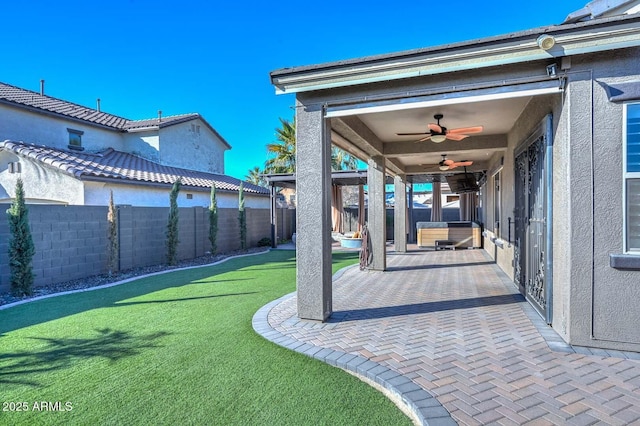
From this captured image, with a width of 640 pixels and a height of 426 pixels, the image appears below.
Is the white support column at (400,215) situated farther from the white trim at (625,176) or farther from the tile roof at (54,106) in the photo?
the tile roof at (54,106)

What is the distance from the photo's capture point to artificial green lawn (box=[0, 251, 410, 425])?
9.36 ft

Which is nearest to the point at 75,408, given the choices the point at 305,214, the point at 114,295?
the point at 305,214

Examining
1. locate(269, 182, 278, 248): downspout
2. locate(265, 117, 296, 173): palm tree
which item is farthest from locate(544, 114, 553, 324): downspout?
locate(265, 117, 296, 173): palm tree

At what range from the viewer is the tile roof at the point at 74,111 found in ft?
46.7

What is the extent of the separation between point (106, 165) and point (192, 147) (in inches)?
277

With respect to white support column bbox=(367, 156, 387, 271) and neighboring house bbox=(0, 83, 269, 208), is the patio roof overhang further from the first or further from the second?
white support column bbox=(367, 156, 387, 271)

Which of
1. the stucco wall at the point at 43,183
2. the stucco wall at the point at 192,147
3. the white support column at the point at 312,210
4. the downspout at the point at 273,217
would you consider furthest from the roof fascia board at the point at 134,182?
the white support column at the point at 312,210

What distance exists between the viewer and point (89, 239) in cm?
915

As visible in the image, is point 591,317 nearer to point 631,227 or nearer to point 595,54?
point 631,227

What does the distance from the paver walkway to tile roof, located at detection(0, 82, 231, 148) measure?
573 inches

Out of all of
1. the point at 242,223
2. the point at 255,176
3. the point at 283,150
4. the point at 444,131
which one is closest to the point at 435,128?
the point at 444,131

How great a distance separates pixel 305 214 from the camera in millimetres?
5234

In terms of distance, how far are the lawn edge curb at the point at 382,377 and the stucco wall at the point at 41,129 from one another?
580 inches

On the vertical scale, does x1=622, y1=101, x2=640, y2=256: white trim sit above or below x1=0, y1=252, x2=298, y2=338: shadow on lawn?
above
